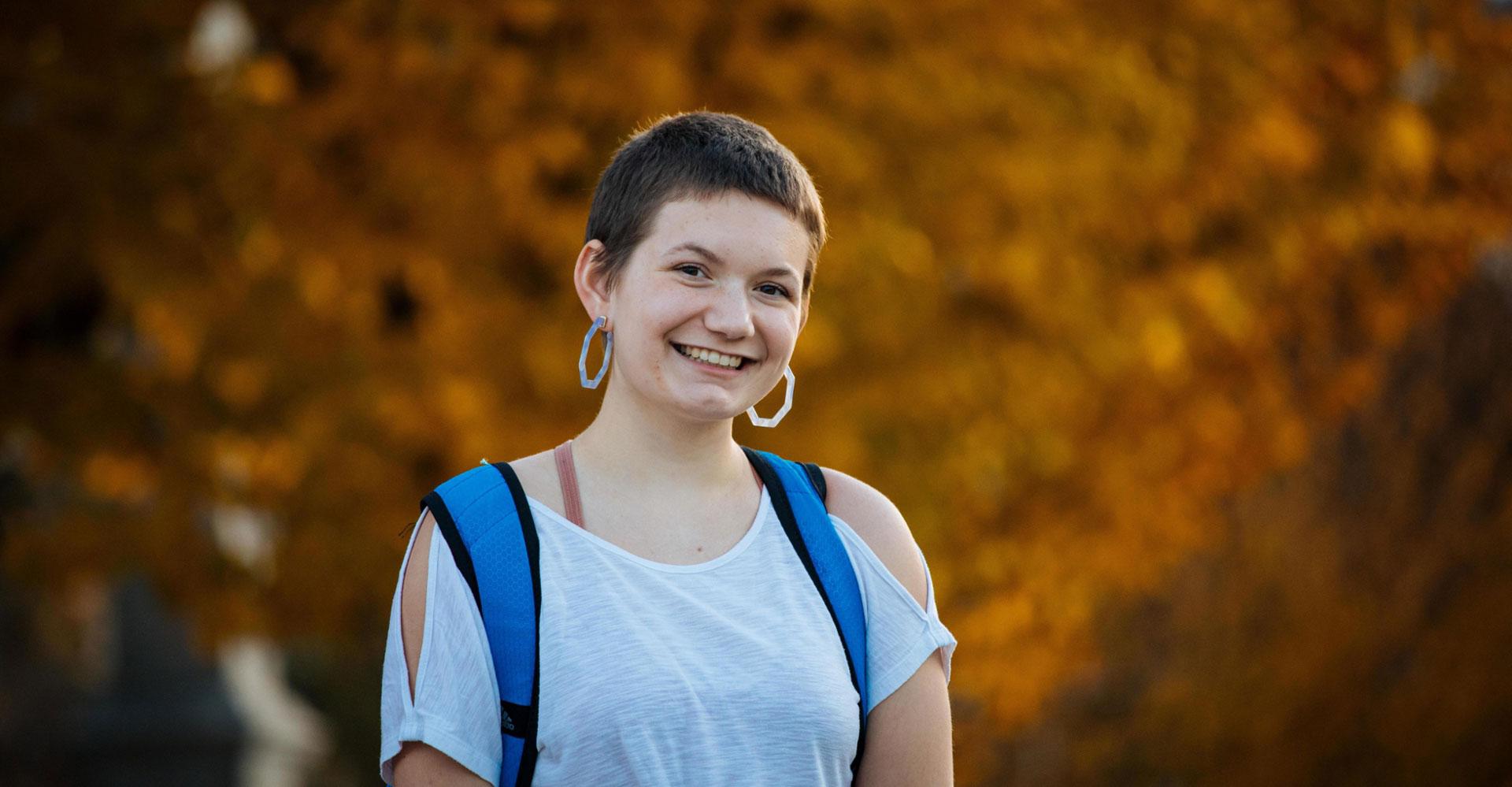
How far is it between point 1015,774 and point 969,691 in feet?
13.4

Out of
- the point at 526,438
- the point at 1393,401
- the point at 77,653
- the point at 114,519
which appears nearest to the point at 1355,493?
the point at 1393,401

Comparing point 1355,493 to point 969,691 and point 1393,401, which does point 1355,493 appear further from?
point 969,691

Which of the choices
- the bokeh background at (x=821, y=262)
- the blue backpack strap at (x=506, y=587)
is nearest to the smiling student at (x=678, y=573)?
the blue backpack strap at (x=506, y=587)

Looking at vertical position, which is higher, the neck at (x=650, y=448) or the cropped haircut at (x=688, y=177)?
the cropped haircut at (x=688, y=177)

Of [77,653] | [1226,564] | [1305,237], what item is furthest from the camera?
[77,653]

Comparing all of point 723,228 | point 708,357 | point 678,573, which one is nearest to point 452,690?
point 678,573

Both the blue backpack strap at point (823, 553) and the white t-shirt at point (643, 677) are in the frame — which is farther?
the blue backpack strap at point (823, 553)

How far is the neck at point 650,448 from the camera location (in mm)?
2070

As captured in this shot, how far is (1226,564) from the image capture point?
11148 millimetres

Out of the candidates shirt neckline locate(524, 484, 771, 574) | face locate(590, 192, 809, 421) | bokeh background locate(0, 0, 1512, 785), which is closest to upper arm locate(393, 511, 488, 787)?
shirt neckline locate(524, 484, 771, 574)

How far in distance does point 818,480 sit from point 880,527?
0.35ft

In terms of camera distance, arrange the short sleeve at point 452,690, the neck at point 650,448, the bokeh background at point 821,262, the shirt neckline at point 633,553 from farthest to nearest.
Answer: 1. the bokeh background at point 821,262
2. the neck at point 650,448
3. the shirt neckline at point 633,553
4. the short sleeve at point 452,690

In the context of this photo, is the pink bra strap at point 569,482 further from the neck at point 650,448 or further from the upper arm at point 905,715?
the upper arm at point 905,715

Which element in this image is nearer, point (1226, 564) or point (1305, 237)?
point (1305, 237)
